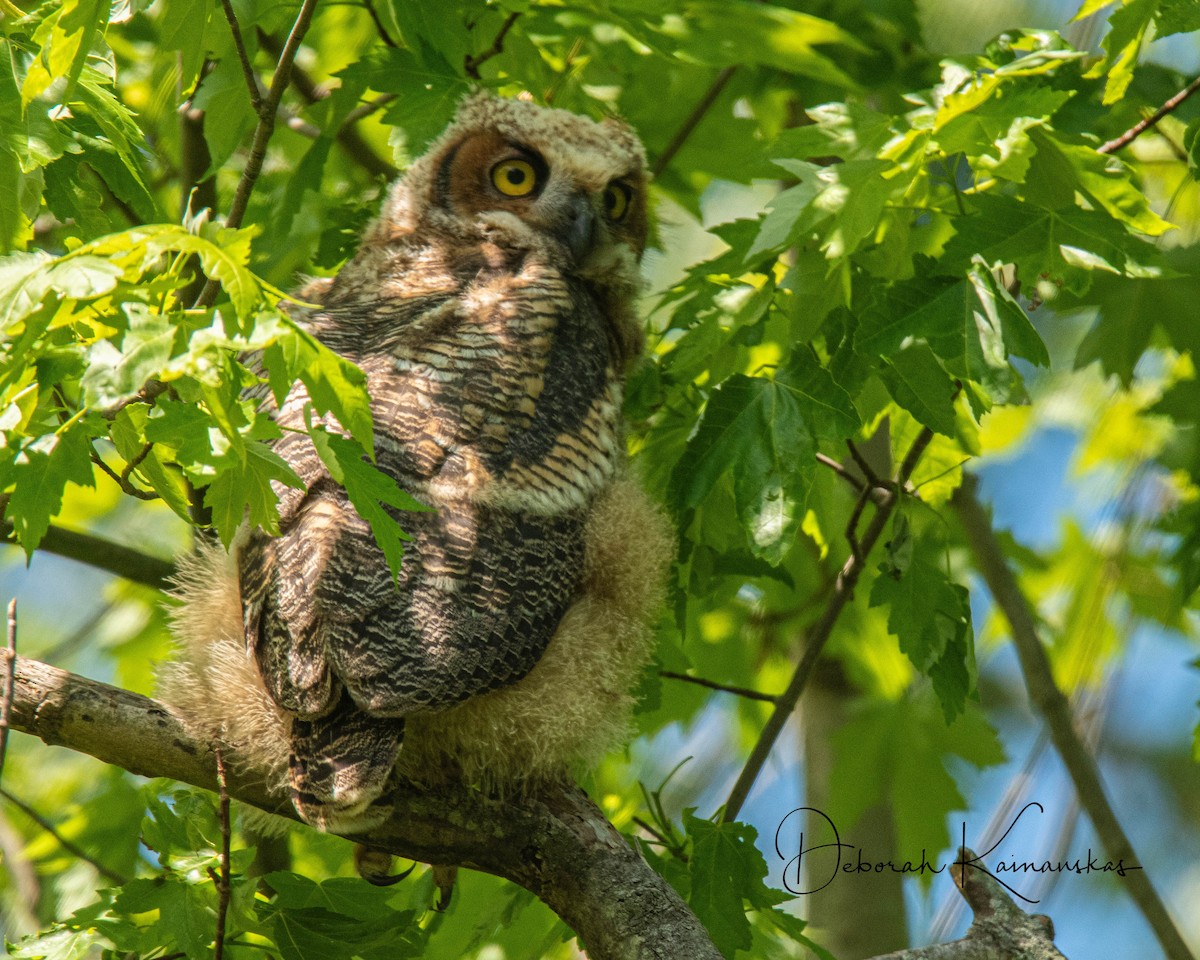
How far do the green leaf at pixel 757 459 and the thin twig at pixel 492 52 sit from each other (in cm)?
138

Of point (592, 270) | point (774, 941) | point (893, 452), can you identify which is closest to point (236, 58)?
point (592, 270)

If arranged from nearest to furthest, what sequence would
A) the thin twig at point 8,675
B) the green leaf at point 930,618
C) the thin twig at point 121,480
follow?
1. the thin twig at point 121,480
2. the thin twig at point 8,675
3. the green leaf at point 930,618

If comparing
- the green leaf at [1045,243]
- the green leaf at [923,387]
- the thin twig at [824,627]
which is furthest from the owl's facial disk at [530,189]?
the green leaf at [1045,243]

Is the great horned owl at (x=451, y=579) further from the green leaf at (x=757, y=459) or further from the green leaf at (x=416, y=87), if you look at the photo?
the green leaf at (x=416, y=87)

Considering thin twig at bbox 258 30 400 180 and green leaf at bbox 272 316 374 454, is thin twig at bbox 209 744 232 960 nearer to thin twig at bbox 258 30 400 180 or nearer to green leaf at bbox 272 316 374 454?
green leaf at bbox 272 316 374 454

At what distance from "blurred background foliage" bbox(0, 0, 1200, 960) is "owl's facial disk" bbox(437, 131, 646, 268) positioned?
27 centimetres

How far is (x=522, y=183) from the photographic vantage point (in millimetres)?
4047

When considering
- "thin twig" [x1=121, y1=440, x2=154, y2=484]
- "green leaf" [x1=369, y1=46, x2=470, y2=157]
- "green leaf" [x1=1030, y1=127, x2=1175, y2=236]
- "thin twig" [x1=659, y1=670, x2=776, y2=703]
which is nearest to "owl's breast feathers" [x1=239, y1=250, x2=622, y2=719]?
"thin twig" [x1=121, y1=440, x2=154, y2=484]

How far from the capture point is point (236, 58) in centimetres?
333

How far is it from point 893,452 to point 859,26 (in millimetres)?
1688

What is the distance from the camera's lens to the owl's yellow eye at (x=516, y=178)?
4043mm

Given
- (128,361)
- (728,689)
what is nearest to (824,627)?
(728,689)

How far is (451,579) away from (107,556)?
170 centimetres

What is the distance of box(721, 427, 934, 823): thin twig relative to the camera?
11.1 ft
